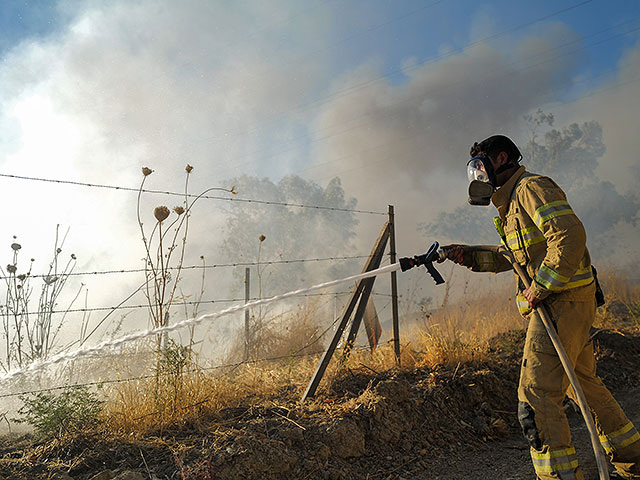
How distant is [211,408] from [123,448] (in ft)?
2.70

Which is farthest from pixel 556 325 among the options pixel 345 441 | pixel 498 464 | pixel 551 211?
pixel 345 441

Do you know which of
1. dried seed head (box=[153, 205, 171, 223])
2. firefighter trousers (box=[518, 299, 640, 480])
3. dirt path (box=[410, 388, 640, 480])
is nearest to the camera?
firefighter trousers (box=[518, 299, 640, 480])

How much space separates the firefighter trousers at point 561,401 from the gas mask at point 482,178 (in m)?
0.87

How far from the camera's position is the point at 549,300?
2.96 meters

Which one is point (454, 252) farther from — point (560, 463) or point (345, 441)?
point (345, 441)

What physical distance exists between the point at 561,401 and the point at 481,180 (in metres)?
1.54

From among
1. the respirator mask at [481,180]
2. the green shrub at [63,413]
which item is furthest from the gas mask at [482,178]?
the green shrub at [63,413]

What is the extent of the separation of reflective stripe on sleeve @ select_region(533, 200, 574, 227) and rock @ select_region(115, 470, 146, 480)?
3211 millimetres

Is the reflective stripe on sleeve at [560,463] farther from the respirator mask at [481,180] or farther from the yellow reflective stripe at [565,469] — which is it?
the respirator mask at [481,180]

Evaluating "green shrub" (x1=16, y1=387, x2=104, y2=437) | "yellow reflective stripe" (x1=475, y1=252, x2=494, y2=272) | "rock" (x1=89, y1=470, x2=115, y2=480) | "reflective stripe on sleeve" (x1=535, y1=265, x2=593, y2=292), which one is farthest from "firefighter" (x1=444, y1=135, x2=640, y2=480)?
"green shrub" (x1=16, y1=387, x2=104, y2=437)

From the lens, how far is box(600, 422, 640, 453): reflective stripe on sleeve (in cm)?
304

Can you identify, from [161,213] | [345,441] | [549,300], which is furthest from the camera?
A: [161,213]

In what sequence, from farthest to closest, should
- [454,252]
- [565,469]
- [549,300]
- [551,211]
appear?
1. [454,252]
2. [549,300]
3. [551,211]
4. [565,469]

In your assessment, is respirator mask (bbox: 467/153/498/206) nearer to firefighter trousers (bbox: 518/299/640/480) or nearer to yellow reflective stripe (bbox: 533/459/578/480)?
firefighter trousers (bbox: 518/299/640/480)
